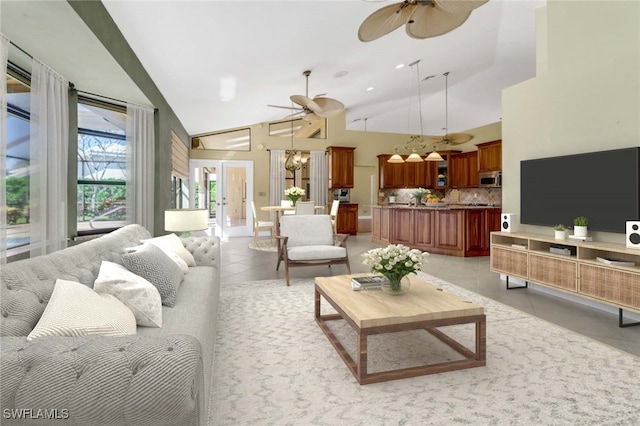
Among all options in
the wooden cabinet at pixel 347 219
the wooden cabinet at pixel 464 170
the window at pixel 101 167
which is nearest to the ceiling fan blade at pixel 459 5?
the window at pixel 101 167

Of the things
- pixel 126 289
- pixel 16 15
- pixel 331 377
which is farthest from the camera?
pixel 16 15

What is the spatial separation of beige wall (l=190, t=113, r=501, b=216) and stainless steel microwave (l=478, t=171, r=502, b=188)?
1145 mm

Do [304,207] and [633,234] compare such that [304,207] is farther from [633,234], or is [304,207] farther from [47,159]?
[633,234]

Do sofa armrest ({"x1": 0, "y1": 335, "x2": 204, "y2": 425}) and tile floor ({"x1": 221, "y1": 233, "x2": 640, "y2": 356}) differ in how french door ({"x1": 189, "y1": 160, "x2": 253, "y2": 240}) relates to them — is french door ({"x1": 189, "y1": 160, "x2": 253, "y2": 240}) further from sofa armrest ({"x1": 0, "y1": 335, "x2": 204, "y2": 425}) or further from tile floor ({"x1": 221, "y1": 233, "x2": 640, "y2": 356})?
sofa armrest ({"x1": 0, "y1": 335, "x2": 204, "y2": 425})

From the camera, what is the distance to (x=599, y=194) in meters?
3.37

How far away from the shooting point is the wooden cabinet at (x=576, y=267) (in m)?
2.86

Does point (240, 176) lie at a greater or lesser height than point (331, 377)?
greater

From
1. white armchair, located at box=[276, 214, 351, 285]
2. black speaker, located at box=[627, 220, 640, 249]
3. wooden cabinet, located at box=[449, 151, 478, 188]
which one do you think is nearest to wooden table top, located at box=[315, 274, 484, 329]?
white armchair, located at box=[276, 214, 351, 285]

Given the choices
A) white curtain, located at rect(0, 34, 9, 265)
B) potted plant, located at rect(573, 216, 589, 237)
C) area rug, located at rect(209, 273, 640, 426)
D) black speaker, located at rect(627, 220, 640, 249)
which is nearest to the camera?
area rug, located at rect(209, 273, 640, 426)

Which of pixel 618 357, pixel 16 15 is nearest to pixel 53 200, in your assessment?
pixel 16 15

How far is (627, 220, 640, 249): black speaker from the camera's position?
115 inches

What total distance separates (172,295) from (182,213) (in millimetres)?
1647

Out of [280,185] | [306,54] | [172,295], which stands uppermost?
[306,54]

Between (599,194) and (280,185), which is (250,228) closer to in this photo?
(280,185)
